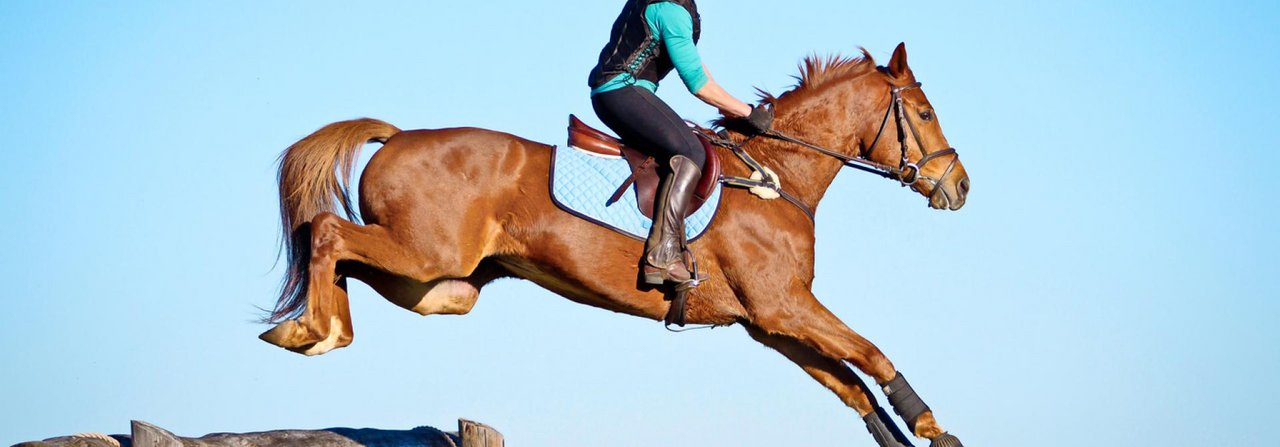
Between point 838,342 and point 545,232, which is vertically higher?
point 545,232

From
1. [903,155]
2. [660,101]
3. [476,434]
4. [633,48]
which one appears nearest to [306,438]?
[476,434]

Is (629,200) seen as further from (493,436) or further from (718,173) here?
(493,436)

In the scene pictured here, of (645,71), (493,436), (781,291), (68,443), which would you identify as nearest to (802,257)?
(781,291)

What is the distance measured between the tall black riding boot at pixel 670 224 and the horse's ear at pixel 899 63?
187 centimetres

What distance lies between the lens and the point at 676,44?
29.1ft

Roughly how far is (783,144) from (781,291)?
3.86 ft

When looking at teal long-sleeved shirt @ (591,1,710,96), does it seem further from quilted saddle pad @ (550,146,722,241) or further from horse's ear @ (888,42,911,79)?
horse's ear @ (888,42,911,79)

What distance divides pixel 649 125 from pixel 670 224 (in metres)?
0.69

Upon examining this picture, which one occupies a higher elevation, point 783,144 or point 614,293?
point 783,144

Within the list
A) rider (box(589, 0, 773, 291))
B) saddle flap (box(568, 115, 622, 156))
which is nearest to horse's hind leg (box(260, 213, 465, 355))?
saddle flap (box(568, 115, 622, 156))

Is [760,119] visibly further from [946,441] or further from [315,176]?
[315,176]

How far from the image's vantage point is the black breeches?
8.77 m

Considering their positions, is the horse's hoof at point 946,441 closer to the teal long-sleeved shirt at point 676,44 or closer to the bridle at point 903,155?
the bridle at point 903,155

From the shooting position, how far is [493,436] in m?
8.87
